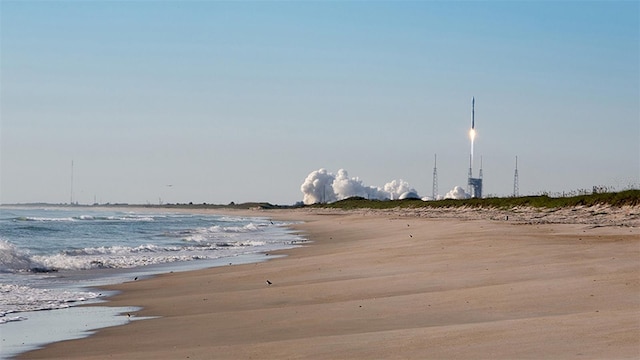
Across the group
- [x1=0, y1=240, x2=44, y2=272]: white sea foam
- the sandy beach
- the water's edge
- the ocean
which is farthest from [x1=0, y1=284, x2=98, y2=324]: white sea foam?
[x1=0, y1=240, x2=44, y2=272]: white sea foam

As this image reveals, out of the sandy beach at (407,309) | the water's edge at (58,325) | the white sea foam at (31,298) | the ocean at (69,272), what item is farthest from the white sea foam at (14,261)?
the water's edge at (58,325)

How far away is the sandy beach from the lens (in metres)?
10.1

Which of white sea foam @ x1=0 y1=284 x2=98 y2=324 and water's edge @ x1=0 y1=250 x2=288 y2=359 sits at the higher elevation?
water's edge @ x1=0 y1=250 x2=288 y2=359

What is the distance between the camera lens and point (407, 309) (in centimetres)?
1363

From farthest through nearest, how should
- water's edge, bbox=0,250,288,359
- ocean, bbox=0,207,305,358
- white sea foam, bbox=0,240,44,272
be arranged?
1. white sea foam, bbox=0,240,44,272
2. ocean, bbox=0,207,305,358
3. water's edge, bbox=0,250,288,359

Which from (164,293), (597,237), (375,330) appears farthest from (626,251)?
(164,293)

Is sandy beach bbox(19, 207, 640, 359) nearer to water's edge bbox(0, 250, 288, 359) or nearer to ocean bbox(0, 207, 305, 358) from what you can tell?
water's edge bbox(0, 250, 288, 359)

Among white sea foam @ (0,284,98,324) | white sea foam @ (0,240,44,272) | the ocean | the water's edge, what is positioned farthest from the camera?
white sea foam @ (0,240,44,272)

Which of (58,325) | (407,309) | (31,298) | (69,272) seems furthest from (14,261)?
(407,309)

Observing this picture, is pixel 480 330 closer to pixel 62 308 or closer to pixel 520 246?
pixel 62 308

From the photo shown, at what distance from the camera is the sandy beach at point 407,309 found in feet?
33.2

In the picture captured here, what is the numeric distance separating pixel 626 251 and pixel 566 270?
2.89m

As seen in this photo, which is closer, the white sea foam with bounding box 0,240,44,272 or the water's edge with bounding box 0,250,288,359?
the water's edge with bounding box 0,250,288,359

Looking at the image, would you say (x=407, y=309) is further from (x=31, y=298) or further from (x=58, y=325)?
(x=31, y=298)
